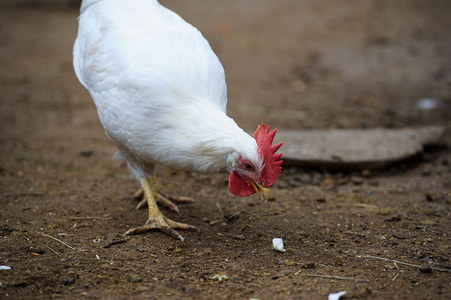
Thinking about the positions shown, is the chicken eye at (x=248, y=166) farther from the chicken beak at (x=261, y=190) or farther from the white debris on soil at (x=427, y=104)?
the white debris on soil at (x=427, y=104)

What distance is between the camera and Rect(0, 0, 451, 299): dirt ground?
263 centimetres

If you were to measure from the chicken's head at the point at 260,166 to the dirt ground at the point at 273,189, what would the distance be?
518 millimetres

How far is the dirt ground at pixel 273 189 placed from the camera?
2.63 metres

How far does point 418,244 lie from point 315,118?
2749 millimetres

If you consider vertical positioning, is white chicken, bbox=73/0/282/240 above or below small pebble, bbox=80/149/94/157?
above

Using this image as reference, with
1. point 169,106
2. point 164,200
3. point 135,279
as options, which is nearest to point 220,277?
point 135,279

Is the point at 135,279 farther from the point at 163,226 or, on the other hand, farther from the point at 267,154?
the point at 267,154

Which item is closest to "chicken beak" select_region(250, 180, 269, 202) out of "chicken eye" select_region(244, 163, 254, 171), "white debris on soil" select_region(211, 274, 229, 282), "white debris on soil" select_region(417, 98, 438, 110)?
"chicken eye" select_region(244, 163, 254, 171)

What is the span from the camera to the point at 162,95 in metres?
2.86

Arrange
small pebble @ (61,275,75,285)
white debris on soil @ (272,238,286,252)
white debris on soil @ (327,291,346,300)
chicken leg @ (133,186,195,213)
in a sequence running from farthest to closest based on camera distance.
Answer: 1. chicken leg @ (133,186,195,213)
2. white debris on soil @ (272,238,286,252)
3. small pebble @ (61,275,75,285)
4. white debris on soil @ (327,291,346,300)

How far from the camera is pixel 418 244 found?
9.90 feet

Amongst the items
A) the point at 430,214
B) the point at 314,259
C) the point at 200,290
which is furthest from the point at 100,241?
the point at 430,214

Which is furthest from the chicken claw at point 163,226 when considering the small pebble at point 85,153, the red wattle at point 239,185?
the small pebble at point 85,153

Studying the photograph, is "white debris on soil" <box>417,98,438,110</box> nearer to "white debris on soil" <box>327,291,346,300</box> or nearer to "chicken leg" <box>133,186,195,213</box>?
"chicken leg" <box>133,186,195,213</box>
